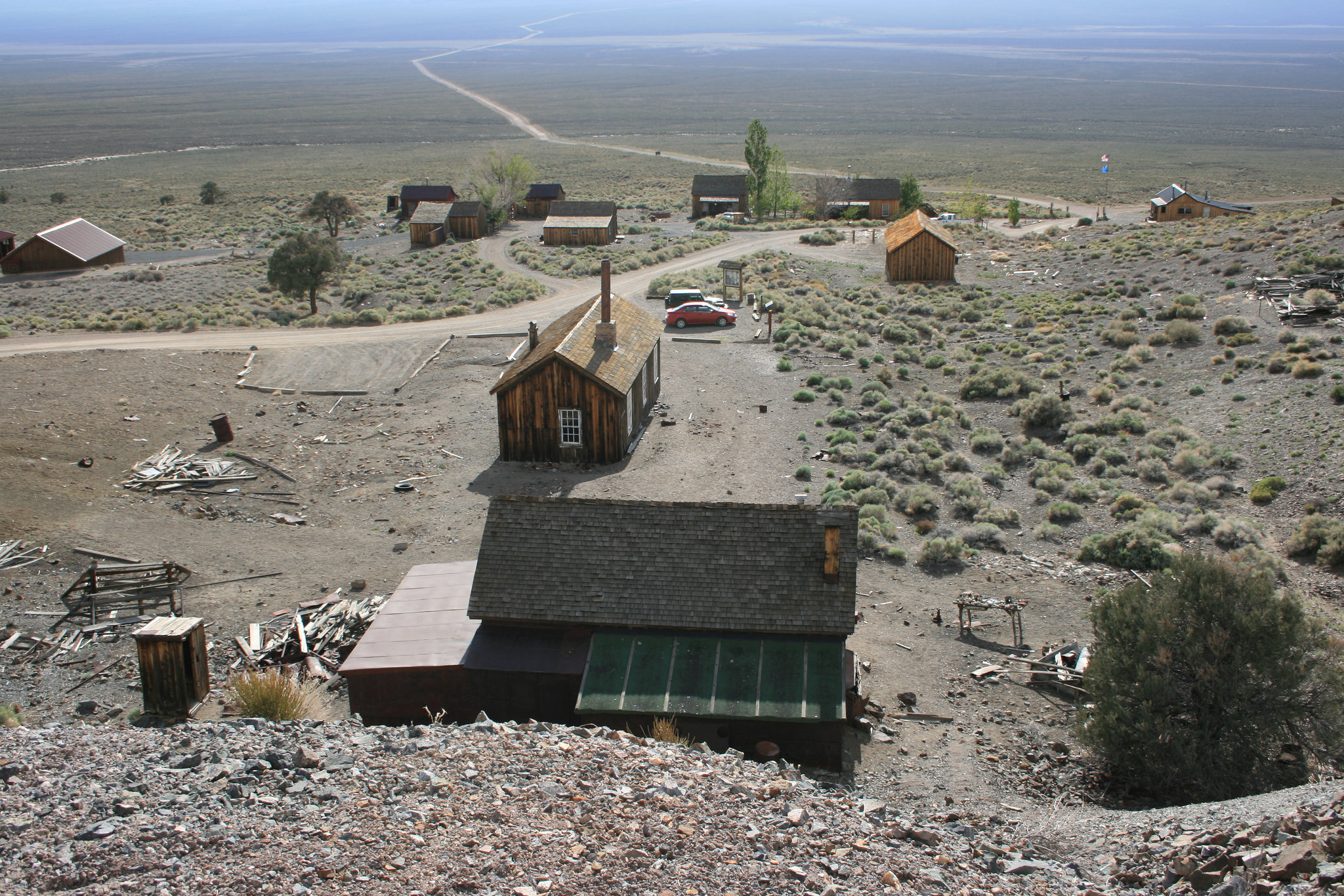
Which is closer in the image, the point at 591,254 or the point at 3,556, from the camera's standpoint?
the point at 3,556

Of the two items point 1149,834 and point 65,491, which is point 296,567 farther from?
point 1149,834

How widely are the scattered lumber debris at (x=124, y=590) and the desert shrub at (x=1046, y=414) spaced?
2335 centimetres

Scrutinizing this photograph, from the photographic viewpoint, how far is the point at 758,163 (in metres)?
77.1

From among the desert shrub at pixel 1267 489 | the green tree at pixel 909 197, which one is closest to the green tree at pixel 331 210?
the green tree at pixel 909 197

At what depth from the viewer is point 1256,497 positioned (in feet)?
76.8

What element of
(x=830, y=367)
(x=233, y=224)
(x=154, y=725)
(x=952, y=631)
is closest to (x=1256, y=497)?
(x=952, y=631)

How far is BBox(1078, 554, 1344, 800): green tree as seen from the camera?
1236 cm

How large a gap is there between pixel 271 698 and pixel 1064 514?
17276mm

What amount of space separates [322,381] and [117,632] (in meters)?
16.9

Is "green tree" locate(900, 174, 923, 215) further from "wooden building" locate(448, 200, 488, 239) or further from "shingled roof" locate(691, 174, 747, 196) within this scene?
"wooden building" locate(448, 200, 488, 239)

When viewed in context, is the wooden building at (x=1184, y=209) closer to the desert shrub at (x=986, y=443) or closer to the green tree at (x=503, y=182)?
the green tree at (x=503, y=182)

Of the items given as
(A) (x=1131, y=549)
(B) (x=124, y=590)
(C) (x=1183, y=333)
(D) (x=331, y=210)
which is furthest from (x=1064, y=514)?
(D) (x=331, y=210)

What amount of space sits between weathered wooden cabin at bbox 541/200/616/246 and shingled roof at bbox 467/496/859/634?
164ft

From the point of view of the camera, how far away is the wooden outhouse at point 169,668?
14.9 meters
